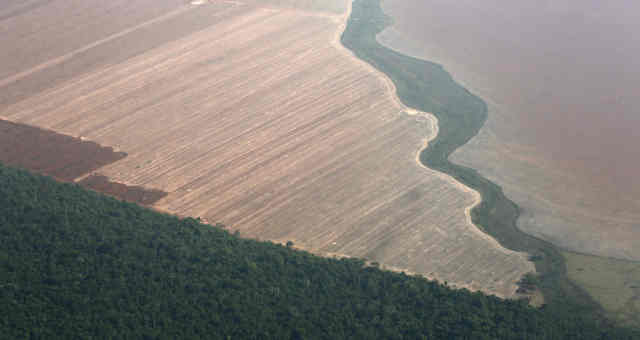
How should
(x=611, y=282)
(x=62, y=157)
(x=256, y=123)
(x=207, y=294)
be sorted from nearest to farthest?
(x=207, y=294) → (x=611, y=282) → (x=62, y=157) → (x=256, y=123)

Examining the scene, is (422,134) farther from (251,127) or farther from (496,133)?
(251,127)

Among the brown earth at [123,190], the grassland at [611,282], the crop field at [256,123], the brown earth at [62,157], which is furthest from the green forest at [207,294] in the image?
the brown earth at [62,157]

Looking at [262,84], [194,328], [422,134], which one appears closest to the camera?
[194,328]

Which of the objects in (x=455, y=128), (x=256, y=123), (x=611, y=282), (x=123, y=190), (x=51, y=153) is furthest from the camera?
(x=455, y=128)

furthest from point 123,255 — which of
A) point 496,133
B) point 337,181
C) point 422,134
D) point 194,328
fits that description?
point 496,133

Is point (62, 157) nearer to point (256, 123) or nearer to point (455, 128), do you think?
point (256, 123)

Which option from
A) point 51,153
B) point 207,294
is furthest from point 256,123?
point 207,294

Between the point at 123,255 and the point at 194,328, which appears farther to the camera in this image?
the point at 123,255
